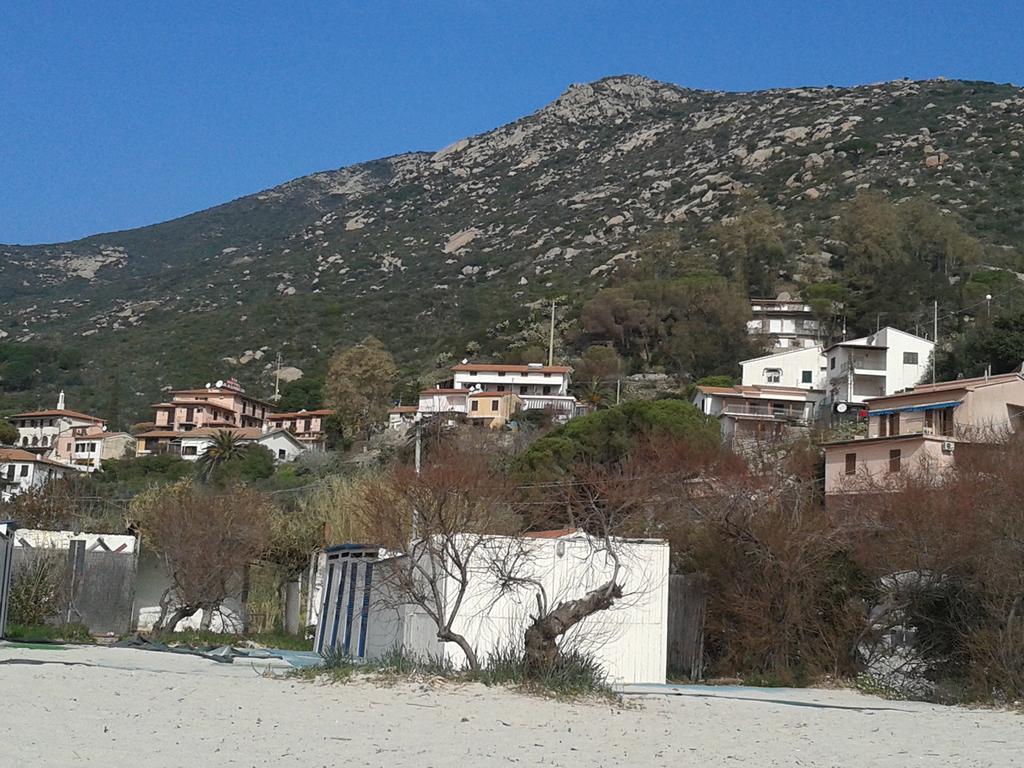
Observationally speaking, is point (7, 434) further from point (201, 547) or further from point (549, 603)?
point (549, 603)

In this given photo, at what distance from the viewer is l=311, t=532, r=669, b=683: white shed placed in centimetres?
1923

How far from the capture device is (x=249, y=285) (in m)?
139

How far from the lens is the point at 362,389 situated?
80562 millimetres

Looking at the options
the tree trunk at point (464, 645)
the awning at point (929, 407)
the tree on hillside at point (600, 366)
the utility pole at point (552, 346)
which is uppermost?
the utility pole at point (552, 346)

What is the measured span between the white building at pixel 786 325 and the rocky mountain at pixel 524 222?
11864 millimetres

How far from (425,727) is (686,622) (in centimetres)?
1052

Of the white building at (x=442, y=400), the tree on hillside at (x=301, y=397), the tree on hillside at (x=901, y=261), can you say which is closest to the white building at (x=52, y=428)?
the tree on hillside at (x=301, y=397)

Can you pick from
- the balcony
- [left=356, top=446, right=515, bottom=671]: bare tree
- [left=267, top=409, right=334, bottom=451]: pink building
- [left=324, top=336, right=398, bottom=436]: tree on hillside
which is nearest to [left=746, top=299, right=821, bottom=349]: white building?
the balcony

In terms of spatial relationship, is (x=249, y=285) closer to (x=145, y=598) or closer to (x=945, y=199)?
(x=945, y=199)

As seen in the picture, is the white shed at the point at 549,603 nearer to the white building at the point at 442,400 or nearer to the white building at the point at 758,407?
the white building at the point at 758,407

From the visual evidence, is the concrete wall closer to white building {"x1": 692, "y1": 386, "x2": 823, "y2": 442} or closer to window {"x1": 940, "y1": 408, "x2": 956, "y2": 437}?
window {"x1": 940, "y1": 408, "x2": 956, "y2": 437}

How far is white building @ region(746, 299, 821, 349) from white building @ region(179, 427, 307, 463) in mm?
32896

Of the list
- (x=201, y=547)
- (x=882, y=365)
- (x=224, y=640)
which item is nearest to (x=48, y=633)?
(x=224, y=640)

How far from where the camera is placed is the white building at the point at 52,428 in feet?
293
